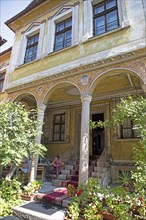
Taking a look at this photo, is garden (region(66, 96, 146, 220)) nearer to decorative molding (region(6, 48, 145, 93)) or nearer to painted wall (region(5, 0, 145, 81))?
decorative molding (region(6, 48, 145, 93))

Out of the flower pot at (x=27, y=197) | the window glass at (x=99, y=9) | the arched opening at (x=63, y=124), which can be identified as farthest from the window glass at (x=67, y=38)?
the flower pot at (x=27, y=197)

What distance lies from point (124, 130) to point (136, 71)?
151 inches

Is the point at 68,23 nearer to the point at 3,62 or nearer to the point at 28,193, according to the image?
the point at 3,62

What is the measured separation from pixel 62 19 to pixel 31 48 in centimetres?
248

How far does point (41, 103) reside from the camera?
7191 millimetres

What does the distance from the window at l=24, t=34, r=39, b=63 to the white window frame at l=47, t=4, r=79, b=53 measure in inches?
47.3

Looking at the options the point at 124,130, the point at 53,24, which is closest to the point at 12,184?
the point at 124,130

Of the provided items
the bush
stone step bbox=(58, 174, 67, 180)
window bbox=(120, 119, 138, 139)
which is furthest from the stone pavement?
window bbox=(120, 119, 138, 139)

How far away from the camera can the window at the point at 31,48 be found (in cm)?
925

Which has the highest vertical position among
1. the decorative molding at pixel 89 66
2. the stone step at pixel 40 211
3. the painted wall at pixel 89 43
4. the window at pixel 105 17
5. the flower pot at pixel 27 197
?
the window at pixel 105 17

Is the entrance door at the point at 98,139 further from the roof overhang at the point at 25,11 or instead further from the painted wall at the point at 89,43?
the roof overhang at the point at 25,11

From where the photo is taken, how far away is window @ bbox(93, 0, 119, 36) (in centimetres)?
694

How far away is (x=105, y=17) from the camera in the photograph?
730cm

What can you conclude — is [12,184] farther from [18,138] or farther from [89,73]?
[89,73]
